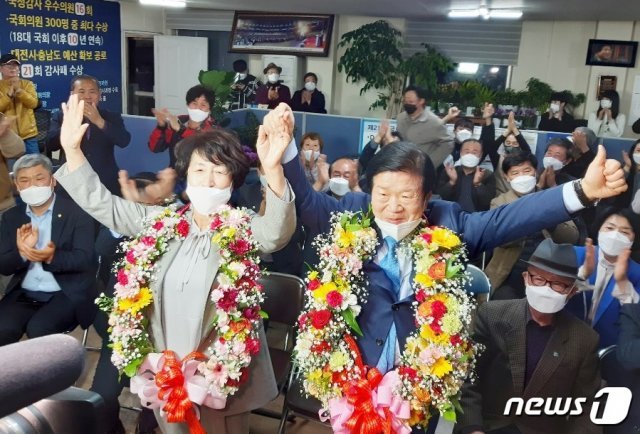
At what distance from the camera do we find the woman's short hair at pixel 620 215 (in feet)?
8.31

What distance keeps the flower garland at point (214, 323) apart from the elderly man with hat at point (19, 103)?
159 centimetres

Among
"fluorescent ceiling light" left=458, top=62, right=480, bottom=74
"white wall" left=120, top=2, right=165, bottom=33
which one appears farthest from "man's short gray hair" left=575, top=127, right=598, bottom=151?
"white wall" left=120, top=2, right=165, bottom=33

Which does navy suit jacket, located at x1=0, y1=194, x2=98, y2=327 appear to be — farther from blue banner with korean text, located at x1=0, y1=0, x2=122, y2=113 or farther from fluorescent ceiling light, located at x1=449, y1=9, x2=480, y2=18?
fluorescent ceiling light, located at x1=449, y1=9, x2=480, y2=18

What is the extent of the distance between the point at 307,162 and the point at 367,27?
4388 millimetres

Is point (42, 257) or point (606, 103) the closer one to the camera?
point (42, 257)

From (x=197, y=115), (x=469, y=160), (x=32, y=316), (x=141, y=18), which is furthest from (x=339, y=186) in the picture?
(x=141, y=18)

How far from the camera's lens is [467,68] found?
817cm

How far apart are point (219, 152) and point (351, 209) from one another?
0.52 m

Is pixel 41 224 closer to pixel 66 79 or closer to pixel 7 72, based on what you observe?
pixel 7 72

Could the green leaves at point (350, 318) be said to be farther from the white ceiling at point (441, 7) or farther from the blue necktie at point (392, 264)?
the white ceiling at point (441, 7)

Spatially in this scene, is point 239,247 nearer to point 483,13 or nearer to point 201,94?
point 201,94

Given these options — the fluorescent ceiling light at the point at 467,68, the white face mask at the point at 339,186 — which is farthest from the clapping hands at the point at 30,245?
the fluorescent ceiling light at the point at 467,68

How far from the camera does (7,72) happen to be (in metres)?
3.80

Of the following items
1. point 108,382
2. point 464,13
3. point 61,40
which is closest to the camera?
point 108,382
